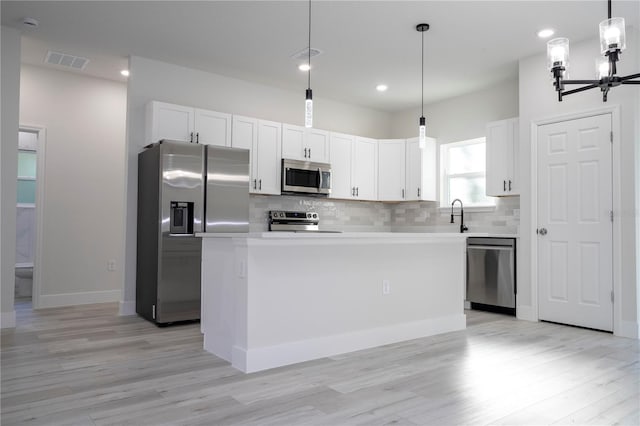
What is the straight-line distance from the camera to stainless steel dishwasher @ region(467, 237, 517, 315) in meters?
5.06

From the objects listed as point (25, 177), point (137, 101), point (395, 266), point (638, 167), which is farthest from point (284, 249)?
point (25, 177)

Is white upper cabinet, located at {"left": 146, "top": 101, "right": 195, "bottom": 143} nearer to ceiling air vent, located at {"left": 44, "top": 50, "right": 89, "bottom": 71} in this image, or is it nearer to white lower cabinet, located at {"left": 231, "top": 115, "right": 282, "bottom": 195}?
→ white lower cabinet, located at {"left": 231, "top": 115, "right": 282, "bottom": 195}

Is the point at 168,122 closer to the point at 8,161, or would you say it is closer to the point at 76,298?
the point at 8,161

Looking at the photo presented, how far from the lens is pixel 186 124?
499 centimetres

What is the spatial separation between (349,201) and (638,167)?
12.0 feet

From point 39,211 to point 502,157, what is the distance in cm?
546

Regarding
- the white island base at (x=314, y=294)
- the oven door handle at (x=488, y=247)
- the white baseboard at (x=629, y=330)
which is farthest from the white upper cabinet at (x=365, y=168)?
the white baseboard at (x=629, y=330)

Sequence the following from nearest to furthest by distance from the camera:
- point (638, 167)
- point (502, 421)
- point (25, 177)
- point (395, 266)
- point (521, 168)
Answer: point (502, 421), point (395, 266), point (638, 167), point (521, 168), point (25, 177)

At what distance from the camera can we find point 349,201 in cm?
681

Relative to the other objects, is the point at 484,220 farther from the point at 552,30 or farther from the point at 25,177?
the point at 25,177

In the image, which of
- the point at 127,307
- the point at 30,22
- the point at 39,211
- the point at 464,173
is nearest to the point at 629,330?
the point at 464,173

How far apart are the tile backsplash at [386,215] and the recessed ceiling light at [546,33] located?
1931 millimetres

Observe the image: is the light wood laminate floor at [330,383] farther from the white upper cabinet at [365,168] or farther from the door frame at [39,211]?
the white upper cabinet at [365,168]

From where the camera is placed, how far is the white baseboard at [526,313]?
4.78 metres
